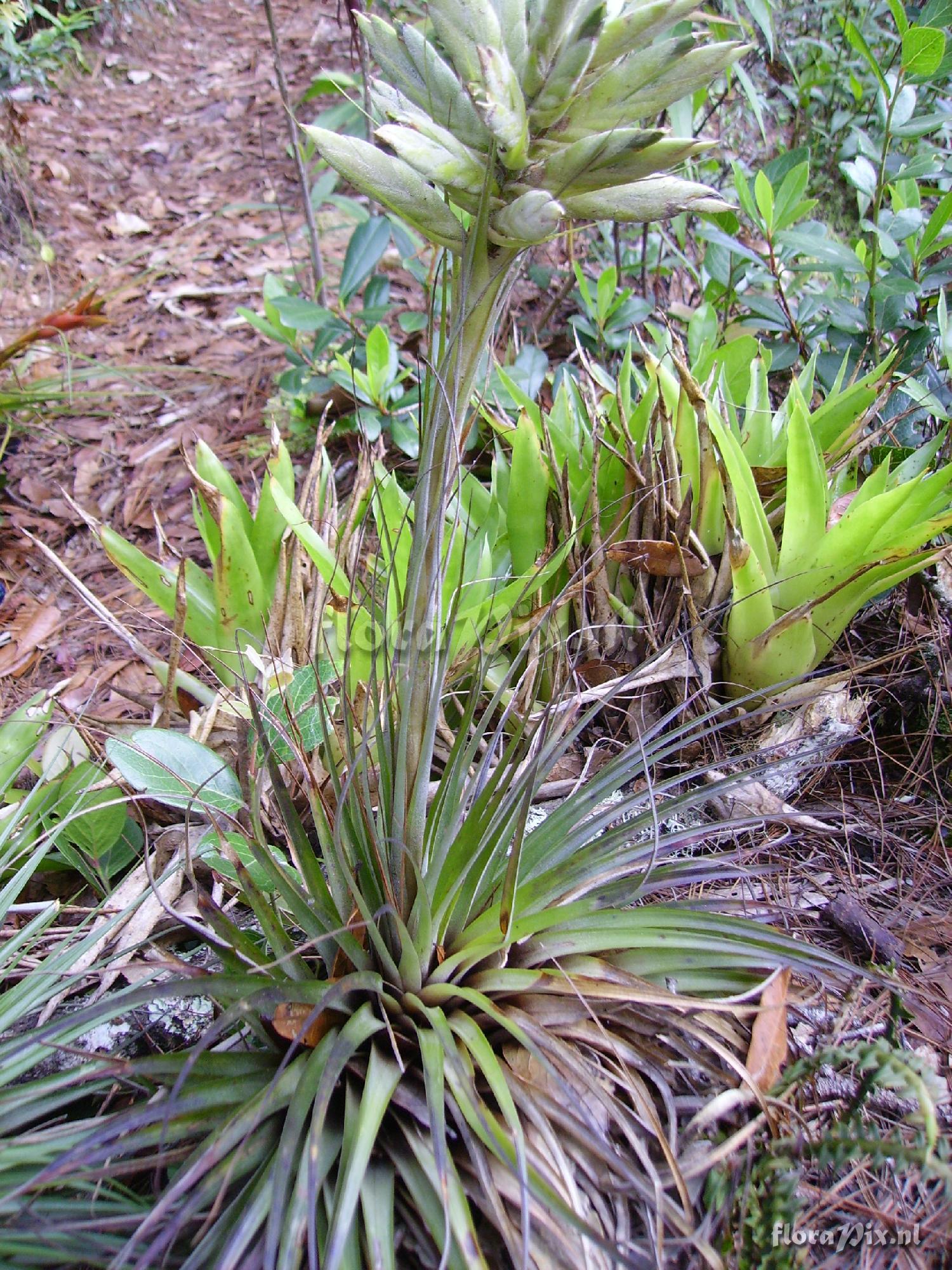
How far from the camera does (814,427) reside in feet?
5.69

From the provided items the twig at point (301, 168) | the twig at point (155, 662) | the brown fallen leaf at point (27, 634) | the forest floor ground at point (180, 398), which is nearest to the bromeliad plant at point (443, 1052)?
the forest floor ground at point (180, 398)

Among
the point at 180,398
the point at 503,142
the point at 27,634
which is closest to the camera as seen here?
the point at 503,142

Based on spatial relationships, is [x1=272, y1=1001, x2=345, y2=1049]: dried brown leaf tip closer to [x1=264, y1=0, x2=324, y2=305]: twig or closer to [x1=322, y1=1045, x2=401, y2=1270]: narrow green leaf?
[x1=322, y1=1045, x2=401, y2=1270]: narrow green leaf

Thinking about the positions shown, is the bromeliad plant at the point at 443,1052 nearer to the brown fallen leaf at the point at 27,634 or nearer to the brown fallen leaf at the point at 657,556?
the brown fallen leaf at the point at 657,556

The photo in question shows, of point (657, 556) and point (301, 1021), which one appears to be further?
point (657, 556)

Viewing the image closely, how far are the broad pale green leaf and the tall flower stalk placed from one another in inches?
21.4

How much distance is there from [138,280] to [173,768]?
9.00 ft

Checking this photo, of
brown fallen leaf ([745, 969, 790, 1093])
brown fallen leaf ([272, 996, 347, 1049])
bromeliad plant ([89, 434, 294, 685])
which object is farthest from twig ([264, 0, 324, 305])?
brown fallen leaf ([745, 969, 790, 1093])

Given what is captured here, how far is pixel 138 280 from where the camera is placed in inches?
130

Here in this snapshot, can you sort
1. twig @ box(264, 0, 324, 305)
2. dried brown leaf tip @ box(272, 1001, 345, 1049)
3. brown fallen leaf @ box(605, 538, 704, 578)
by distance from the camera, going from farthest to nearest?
twig @ box(264, 0, 324, 305) < brown fallen leaf @ box(605, 538, 704, 578) < dried brown leaf tip @ box(272, 1001, 345, 1049)

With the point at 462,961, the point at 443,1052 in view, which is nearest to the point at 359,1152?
the point at 443,1052

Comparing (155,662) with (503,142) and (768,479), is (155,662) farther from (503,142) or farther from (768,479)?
(768,479)

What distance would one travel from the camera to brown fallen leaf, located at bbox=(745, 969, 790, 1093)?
0.99 m

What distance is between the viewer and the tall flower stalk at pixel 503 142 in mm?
794
